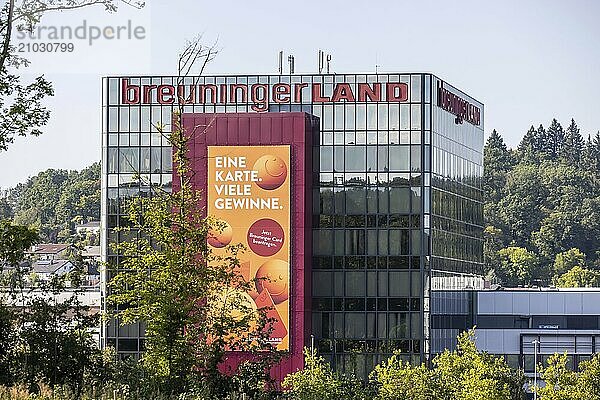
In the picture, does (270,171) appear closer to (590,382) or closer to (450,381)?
(450,381)

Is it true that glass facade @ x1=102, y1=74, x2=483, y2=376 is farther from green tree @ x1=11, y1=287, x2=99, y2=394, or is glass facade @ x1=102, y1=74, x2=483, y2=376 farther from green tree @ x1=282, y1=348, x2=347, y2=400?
green tree @ x1=11, y1=287, x2=99, y2=394

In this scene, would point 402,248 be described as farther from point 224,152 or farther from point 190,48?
point 190,48

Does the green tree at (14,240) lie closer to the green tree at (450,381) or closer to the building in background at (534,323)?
the green tree at (450,381)

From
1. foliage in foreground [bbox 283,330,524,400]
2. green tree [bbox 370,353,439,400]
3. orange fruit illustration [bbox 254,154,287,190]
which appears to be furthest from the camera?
orange fruit illustration [bbox 254,154,287,190]

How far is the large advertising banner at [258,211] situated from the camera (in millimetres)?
89312

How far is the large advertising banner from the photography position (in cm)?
8931

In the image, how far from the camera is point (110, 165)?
3819 inches

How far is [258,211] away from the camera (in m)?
89.8

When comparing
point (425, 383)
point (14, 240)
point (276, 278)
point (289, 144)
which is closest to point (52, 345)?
point (14, 240)

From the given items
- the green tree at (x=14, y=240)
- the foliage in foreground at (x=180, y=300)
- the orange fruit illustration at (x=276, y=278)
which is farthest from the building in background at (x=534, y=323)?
the green tree at (x=14, y=240)

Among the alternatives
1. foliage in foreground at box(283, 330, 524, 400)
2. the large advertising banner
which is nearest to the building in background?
the large advertising banner

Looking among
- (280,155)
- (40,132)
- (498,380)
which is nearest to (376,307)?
(280,155)

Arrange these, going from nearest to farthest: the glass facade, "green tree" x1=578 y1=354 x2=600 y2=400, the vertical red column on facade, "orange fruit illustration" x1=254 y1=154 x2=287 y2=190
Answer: "green tree" x1=578 y1=354 x2=600 y2=400, the vertical red column on facade, "orange fruit illustration" x1=254 y1=154 x2=287 y2=190, the glass facade

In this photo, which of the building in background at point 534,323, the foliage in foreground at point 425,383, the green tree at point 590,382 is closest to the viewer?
the foliage in foreground at point 425,383
